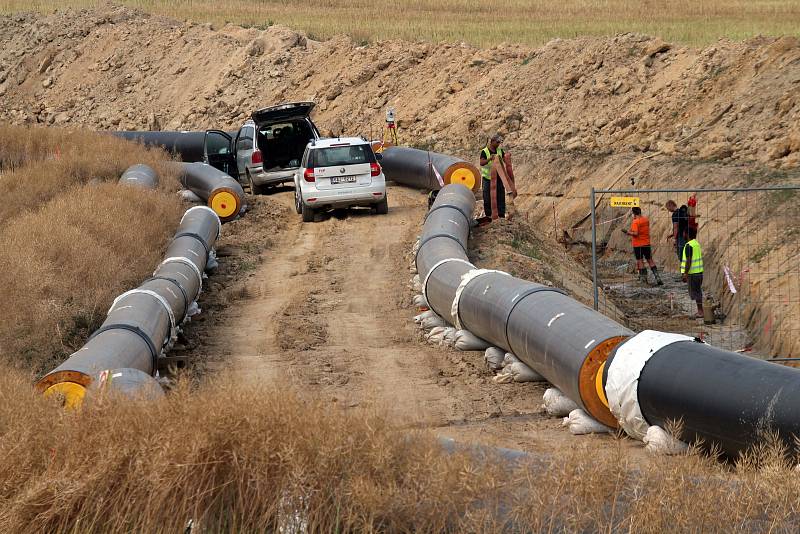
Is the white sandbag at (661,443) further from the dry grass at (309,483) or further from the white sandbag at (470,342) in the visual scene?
the white sandbag at (470,342)

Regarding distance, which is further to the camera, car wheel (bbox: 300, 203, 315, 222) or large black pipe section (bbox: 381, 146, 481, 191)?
car wheel (bbox: 300, 203, 315, 222)

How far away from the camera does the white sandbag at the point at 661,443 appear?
342 inches

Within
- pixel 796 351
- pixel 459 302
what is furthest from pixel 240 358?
pixel 796 351

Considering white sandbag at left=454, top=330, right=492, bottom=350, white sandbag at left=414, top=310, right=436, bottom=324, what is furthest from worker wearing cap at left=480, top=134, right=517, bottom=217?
white sandbag at left=454, top=330, right=492, bottom=350

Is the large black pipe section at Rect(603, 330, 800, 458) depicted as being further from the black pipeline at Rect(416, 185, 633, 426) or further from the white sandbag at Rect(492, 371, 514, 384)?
the white sandbag at Rect(492, 371, 514, 384)

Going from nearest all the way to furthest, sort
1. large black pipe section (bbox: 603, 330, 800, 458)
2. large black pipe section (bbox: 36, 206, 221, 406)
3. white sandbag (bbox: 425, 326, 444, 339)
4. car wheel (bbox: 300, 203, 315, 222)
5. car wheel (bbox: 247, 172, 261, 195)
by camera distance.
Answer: large black pipe section (bbox: 603, 330, 800, 458), large black pipe section (bbox: 36, 206, 221, 406), white sandbag (bbox: 425, 326, 444, 339), car wheel (bbox: 300, 203, 315, 222), car wheel (bbox: 247, 172, 261, 195)

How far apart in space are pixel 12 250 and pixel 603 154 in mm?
16561

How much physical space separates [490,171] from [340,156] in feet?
13.5

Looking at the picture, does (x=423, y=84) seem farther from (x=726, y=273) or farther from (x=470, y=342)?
(x=470, y=342)

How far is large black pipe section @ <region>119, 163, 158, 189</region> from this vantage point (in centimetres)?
2238

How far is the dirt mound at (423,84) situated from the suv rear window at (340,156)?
25.6 ft

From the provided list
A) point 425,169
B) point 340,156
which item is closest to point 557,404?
point 340,156

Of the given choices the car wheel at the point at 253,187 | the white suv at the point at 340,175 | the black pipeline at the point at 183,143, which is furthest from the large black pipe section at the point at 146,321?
the black pipeline at the point at 183,143

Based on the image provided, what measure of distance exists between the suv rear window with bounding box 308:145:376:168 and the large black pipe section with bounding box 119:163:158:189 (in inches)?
135
